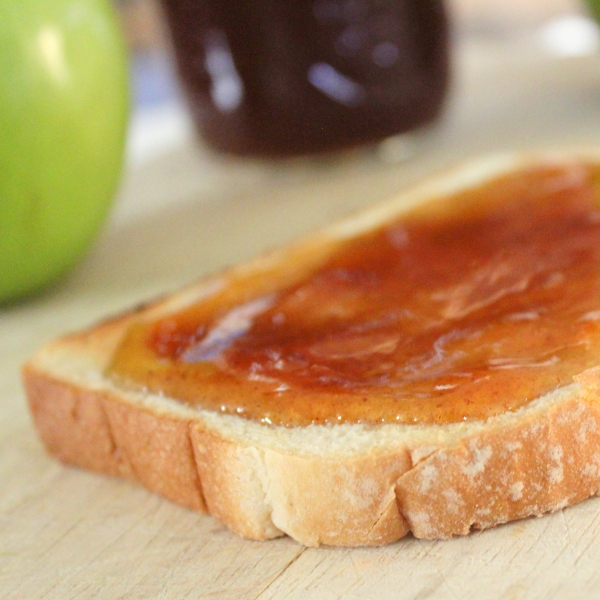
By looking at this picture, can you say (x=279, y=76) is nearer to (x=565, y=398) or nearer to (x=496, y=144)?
(x=496, y=144)

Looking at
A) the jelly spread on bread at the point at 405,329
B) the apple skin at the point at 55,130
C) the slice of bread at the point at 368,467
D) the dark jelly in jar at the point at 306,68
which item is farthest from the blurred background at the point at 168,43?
the slice of bread at the point at 368,467

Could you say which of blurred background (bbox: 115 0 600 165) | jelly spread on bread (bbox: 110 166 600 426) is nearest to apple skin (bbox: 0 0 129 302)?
jelly spread on bread (bbox: 110 166 600 426)

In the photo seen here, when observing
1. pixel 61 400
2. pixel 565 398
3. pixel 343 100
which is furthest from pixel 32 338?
pixel 565 398

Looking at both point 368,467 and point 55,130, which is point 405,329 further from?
point 55,130

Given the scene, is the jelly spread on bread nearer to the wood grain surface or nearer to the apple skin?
the wood grain surface

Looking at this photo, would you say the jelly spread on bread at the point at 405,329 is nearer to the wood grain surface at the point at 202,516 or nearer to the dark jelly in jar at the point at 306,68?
the wood grain surface at the point at 202,516

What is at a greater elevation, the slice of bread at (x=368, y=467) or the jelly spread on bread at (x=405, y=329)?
the jelly spread on bread at (x=405, y=329)
